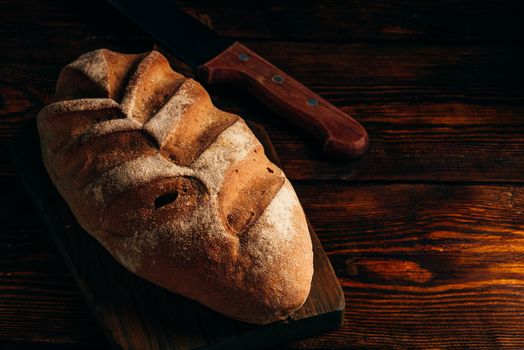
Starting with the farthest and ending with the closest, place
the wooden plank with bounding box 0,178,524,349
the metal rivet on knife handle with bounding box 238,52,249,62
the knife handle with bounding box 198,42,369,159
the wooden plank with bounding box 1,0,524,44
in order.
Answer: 1. the wooden plank with bounding box 1,0,524,44
2. the metal rivet on knife handle with bounding box 238,52,249,62
3. the knife handle with bounding box 198,42,369,159
4. the wooden plank with bounding box 0,178,524,349

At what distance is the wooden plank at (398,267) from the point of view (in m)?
1.49

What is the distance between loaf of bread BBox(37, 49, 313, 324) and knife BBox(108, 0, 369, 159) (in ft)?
0.99

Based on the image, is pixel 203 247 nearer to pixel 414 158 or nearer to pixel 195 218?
pixel 195 218

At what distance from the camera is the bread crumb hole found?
4.60 feet

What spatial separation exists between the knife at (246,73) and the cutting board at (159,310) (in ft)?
1.02

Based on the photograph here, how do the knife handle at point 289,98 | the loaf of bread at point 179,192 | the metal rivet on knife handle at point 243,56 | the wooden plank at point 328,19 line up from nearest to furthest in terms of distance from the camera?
the loaf of bread at point 179,192 → the knife handle at point 289,98 → the metal rivet on knife handle at point 243,56 → the wooden plank at point 328,19

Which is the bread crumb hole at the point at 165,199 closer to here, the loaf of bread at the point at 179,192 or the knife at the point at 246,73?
the loaf of bread at the point at 179,192

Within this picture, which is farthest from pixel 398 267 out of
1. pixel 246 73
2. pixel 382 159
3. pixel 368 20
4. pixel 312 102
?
pixel 368 20

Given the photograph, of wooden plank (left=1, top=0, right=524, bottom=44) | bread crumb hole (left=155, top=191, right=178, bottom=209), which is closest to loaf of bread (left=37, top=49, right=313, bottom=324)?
bread crumb hole (left=155, top=191, right=178, bottom=209)

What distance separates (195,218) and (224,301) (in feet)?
0.50

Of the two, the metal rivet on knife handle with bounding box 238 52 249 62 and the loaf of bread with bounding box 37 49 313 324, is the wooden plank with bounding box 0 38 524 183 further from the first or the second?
the loaf of bread with bounding box 37 49 313 324

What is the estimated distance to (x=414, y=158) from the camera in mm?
1790

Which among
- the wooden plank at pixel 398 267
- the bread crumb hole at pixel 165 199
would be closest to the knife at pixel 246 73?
the wooden plank at pixel 398 267

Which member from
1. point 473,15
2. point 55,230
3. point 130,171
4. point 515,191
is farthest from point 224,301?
point 473,15
